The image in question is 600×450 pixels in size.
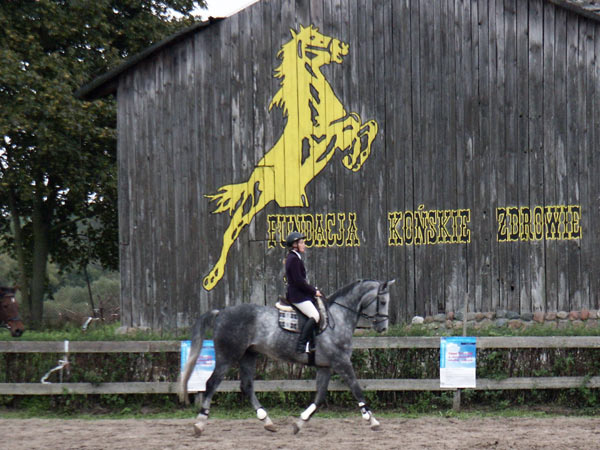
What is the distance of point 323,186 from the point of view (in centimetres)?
1794

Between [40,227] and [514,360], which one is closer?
[514,360]

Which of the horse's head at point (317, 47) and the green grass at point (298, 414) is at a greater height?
the horse's head at point (317, 47)

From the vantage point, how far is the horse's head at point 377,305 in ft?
39.9

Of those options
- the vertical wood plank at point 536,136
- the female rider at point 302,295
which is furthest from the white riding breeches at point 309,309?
the vertical wood plank at point 536,136

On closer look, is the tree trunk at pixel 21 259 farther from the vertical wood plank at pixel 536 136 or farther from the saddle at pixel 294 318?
the saddle at pixel 294 318

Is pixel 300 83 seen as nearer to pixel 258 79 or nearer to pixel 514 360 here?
pixel 258 79

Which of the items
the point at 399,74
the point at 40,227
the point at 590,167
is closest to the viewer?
the point at 590,167

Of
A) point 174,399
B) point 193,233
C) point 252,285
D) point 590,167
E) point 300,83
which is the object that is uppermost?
point 300,83

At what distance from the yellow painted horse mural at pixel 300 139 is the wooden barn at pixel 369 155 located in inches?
1.3

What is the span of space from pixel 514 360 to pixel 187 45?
997 centimetres

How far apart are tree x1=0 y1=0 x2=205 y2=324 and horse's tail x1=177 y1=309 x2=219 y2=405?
1457cm

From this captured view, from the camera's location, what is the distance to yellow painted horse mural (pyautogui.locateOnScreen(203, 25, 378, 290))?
17.9 metres

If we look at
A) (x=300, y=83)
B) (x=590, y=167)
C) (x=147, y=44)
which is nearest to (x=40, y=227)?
(x=147, y=44)

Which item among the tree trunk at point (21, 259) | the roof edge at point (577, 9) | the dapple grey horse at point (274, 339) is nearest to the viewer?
the dapple grey horse at point (274, 339)
